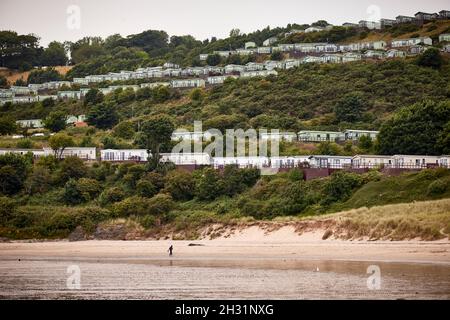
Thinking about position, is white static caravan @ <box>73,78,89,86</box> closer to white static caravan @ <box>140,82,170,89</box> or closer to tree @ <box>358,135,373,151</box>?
white static caravan @ <box>140,82,170,89</box>

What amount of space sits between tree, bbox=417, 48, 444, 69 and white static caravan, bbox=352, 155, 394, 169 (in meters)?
45.1

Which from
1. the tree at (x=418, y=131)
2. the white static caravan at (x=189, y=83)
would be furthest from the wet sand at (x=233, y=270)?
the white static caravan at (x=189, y=83)

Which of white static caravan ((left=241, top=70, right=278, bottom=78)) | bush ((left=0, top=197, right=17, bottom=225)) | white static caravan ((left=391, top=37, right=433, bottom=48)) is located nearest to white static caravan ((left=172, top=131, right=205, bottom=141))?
bush ((left=0, top=197, right=17, bottom=225))

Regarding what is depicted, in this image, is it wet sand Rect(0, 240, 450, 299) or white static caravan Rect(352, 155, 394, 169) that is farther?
white static caravan Rect(352, 155, 394, 169)

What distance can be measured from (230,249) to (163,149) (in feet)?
106

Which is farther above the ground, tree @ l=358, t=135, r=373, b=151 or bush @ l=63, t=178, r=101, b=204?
tree @ l=358, t=135, r=373, b=151

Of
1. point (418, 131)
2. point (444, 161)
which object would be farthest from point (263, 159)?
point (444, 161)

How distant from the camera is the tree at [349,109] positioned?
98688 millimetres

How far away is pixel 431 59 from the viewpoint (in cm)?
11388

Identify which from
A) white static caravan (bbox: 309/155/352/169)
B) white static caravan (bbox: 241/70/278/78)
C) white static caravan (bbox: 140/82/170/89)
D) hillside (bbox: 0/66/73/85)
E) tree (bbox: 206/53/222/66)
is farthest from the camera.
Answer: hillside (bbox: 0/66/73/85)

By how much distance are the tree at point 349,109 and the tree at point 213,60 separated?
49.7m

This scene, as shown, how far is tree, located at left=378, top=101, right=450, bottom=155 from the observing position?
73875 millimetres
